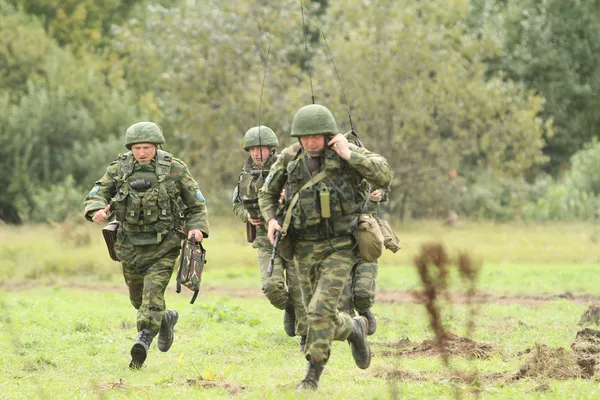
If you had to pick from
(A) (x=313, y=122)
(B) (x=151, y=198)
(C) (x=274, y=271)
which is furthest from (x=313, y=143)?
(C) (x=274, y=271)

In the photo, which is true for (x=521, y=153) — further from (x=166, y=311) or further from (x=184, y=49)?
(x=166, y=311)

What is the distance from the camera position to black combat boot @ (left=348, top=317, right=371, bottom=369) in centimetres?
886

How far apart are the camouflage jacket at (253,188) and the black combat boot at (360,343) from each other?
308 cm

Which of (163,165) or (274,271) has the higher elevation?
(163,165)

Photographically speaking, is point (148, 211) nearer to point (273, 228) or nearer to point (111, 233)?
point (111, 233)

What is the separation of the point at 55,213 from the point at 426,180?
11.7 meters

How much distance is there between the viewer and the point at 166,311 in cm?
1063

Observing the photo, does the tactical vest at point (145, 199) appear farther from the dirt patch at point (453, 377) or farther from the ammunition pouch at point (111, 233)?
the dirt patch at point (453, 377)

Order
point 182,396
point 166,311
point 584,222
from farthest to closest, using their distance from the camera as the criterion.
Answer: point 584,222
point 166,311
point 182,396

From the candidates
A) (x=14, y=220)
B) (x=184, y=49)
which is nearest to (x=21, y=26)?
(x=14, y=220)

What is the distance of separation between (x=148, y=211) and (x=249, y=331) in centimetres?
346

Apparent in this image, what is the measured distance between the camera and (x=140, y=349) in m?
9.88

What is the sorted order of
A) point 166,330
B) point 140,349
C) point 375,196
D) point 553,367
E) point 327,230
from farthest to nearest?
1. point 375,196
2. point 166,330
3. point 140,349
4. point 553,367
5. point 327,230

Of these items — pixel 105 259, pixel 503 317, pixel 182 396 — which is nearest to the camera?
pixel 182 396
